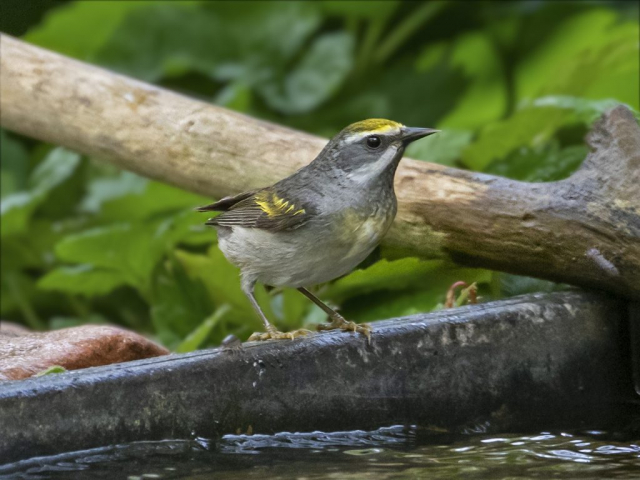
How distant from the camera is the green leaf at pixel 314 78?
5777 millimetres

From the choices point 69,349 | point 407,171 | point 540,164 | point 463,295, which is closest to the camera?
point 69,349

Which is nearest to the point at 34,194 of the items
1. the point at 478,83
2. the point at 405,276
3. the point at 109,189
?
the point at 109,189

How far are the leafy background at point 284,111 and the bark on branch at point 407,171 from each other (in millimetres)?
181

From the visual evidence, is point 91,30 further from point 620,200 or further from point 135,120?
point 620,200

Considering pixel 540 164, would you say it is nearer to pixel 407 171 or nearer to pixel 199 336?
pixel 407 171

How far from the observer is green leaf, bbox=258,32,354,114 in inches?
227

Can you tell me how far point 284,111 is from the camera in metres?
5.90

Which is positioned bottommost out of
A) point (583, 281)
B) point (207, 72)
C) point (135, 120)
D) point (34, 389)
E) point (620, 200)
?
point (34, 389)

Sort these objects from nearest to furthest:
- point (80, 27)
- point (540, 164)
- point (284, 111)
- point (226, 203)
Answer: point (226, 203), point (540, 164), point (80, 27), point (284, 111)

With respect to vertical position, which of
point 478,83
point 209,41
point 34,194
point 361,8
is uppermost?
point 361,8

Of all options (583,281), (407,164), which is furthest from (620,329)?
(407,164)

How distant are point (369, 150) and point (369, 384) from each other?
24.0 inches

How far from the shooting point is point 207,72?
6.04 m

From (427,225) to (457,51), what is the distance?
3.58 m
